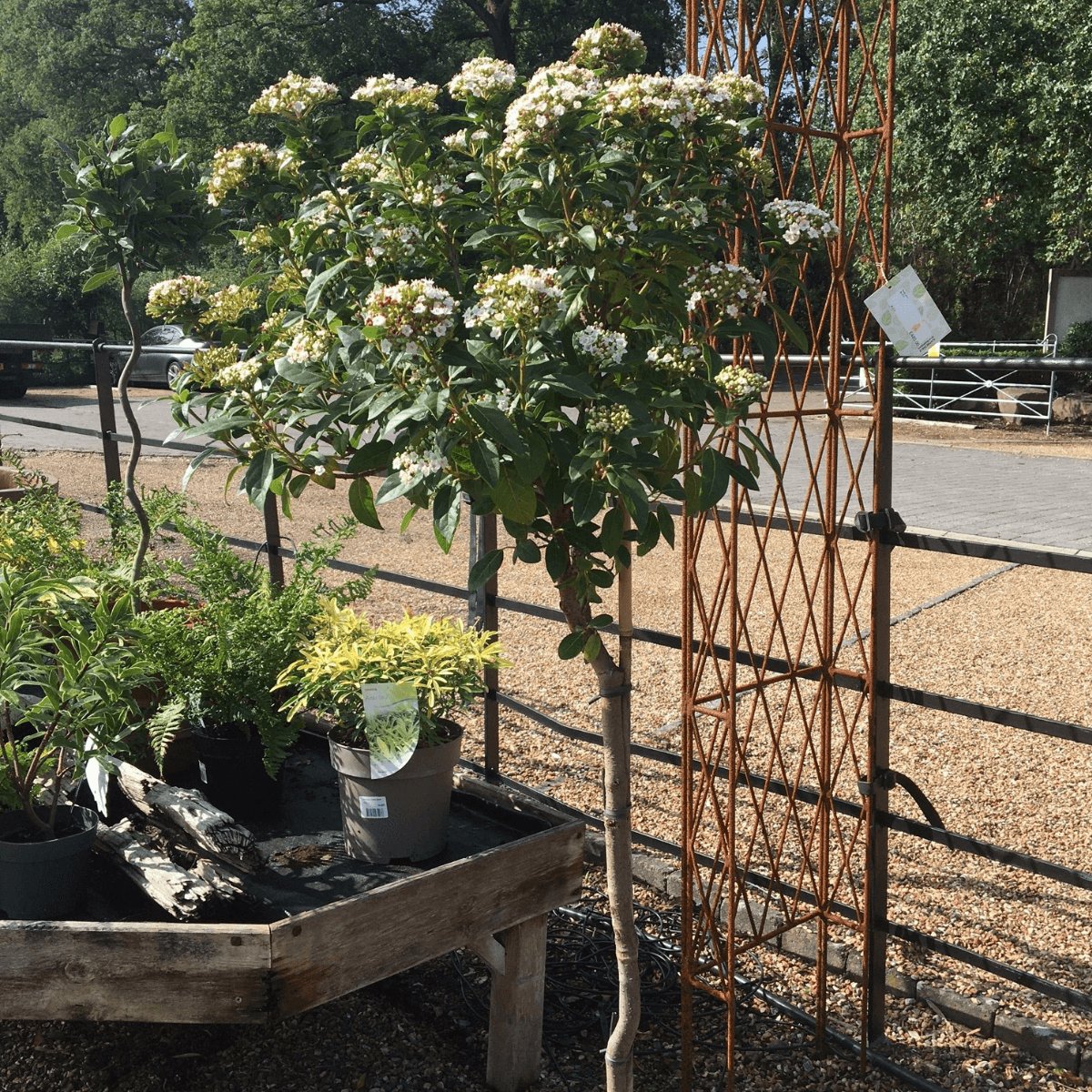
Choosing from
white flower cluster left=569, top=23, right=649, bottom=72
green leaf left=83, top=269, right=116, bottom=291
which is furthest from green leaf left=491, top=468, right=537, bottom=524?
green leaf left=83, top=269, right=116, bottom=291

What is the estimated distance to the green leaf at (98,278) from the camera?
2908mm

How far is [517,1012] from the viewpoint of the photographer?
2367 millimetres

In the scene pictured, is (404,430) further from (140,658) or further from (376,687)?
(140,658)

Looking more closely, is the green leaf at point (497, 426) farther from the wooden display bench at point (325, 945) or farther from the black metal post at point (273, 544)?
the black metal post at point (273, 544)

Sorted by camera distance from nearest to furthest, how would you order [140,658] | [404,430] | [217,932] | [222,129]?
[404,430] < [217,932] < [140,658] < [222,129]

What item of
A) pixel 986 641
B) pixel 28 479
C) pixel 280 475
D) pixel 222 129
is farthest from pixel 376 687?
pixel 222 129

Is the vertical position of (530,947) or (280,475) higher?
(280,475)

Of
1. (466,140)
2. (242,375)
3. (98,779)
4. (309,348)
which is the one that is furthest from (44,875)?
(466,140)

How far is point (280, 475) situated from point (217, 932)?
0.81 m

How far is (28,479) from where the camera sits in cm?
479

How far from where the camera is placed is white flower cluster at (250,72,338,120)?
1.81 m

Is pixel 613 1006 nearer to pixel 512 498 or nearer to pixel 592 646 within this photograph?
pixel 592 646

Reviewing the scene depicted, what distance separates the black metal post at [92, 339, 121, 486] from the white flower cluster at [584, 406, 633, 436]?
3.39m

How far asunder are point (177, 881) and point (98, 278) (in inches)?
65.7
